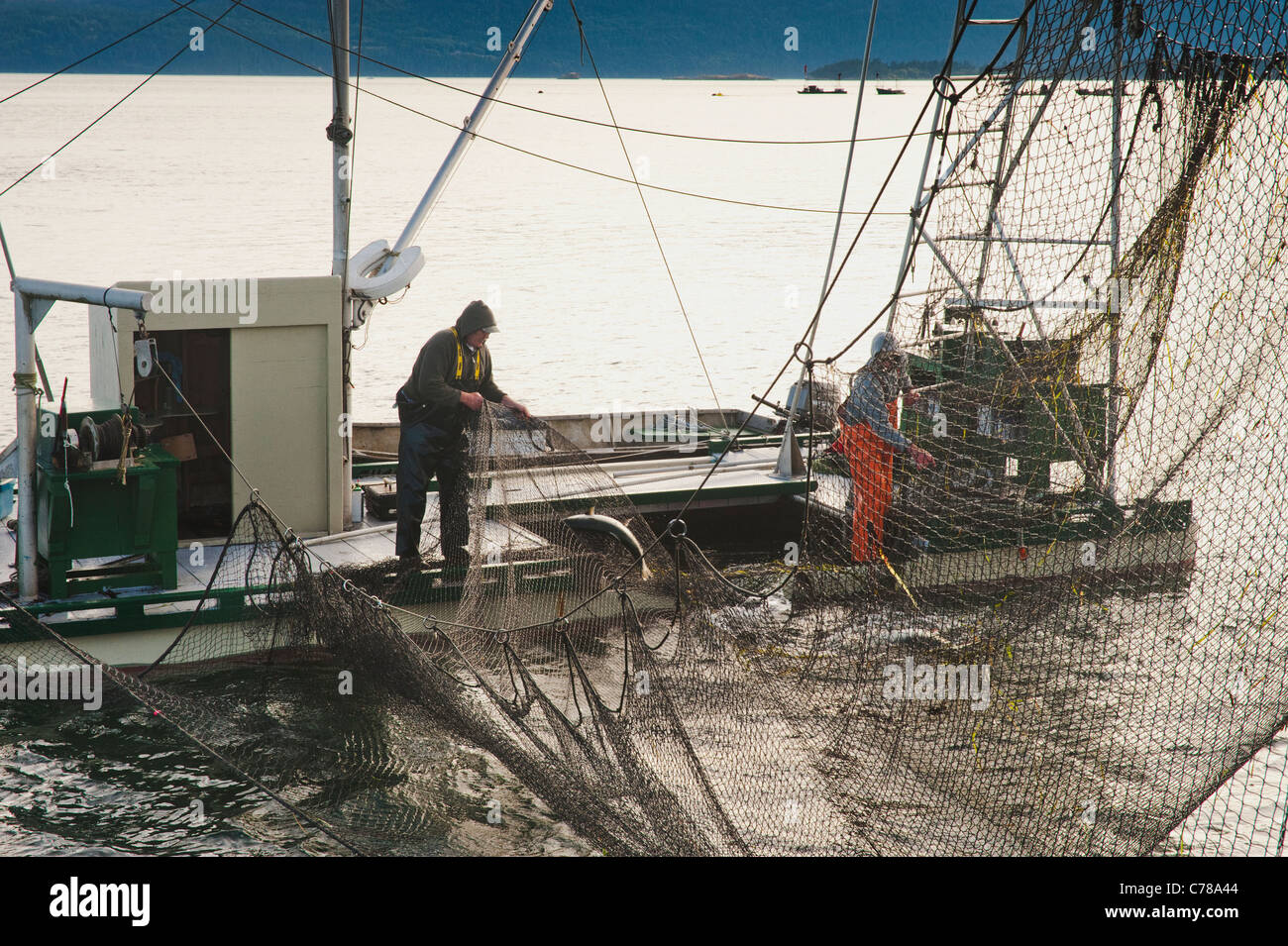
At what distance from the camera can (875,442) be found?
7.88 m

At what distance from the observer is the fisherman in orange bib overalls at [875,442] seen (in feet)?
25.3

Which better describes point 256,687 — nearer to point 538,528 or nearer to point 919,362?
point 538,528

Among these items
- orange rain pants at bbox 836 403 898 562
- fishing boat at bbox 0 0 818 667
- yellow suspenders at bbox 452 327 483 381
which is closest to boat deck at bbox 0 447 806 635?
fishing boat at bbox 0 0 818 667

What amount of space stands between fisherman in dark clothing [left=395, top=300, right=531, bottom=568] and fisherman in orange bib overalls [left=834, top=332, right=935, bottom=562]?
7.44ft

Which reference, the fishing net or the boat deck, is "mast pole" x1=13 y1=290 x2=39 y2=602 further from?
the fishing net

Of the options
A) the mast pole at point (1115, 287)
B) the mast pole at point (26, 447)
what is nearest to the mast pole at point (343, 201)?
the mast pole at point (26, 447)

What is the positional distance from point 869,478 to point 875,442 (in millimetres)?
268

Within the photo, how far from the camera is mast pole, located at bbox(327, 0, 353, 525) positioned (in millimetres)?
8422

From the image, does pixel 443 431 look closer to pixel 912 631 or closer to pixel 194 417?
pixel 194 417

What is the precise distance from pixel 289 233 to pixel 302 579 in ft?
102

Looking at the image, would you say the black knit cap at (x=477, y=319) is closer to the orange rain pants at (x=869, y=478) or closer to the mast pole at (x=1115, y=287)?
the orange rain pants at (x=869, y=478)

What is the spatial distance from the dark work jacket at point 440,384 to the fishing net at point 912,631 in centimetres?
28

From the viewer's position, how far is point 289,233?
117 feet

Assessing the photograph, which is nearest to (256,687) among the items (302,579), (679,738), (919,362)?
(302,579)
